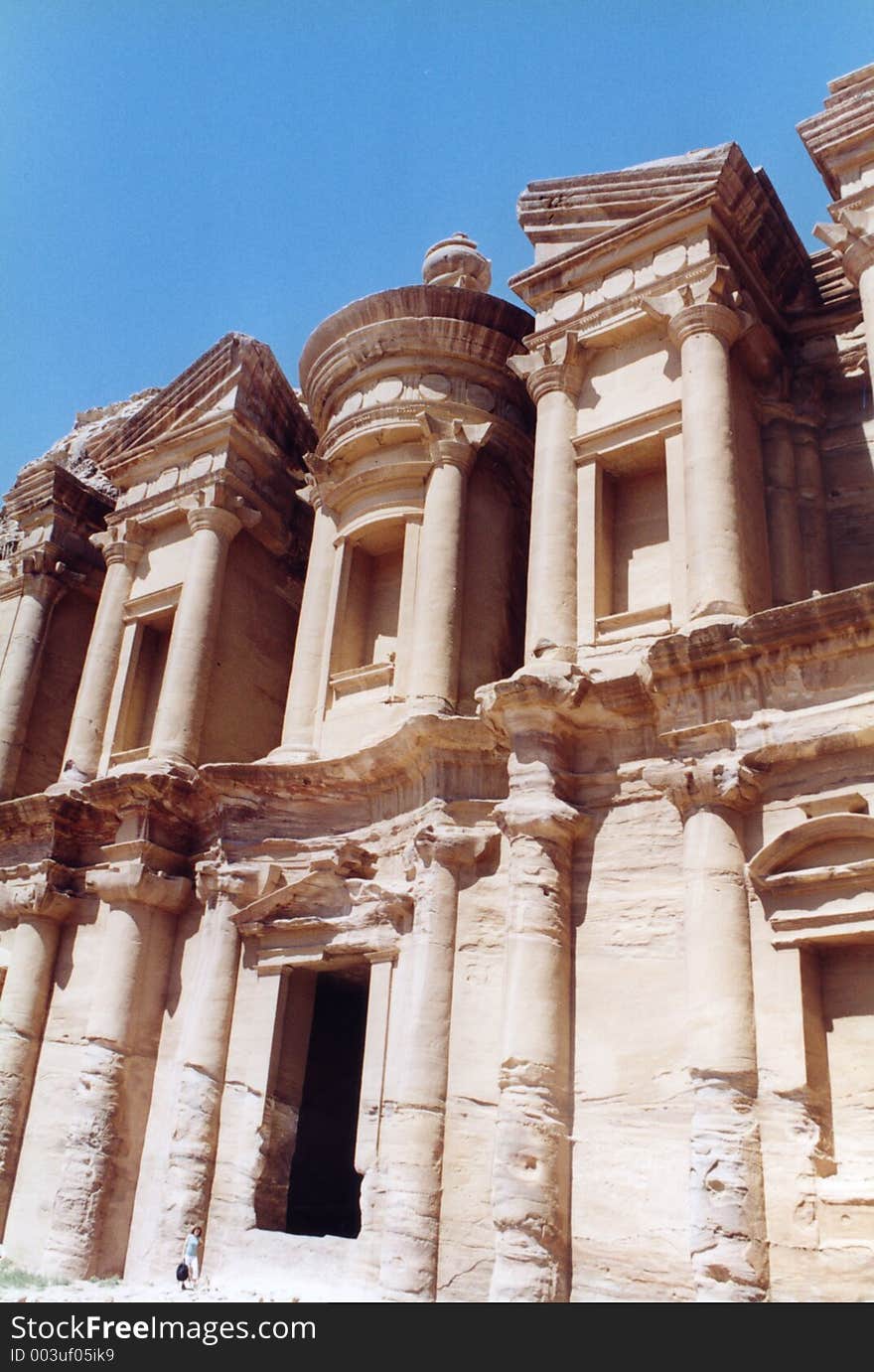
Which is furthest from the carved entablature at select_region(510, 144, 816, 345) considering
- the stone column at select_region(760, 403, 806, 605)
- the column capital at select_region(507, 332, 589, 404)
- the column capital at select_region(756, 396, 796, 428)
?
the stone column at select_region(760, 403, 806, 605)

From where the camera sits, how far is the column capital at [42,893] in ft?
49.9

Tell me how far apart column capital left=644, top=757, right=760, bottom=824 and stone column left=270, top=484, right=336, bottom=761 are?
503 centimetres

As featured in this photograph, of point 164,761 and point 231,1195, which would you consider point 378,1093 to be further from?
point 164,761

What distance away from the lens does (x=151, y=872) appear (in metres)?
14.3

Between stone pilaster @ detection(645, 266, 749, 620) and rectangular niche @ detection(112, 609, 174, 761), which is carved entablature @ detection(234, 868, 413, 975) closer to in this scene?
rectangular niche @ detection(112, 609, 174, 761)

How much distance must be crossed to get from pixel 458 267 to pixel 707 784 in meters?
10.4

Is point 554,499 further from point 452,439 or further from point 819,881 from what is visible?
point 819,881

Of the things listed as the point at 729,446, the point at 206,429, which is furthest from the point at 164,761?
the point at 729,446

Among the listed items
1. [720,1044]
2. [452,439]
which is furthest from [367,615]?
[720,1044]

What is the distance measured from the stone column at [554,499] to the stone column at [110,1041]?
5.61 m

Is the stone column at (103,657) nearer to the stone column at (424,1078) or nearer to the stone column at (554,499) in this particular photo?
the stone column at (424,1078)

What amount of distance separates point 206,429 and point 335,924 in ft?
25.7

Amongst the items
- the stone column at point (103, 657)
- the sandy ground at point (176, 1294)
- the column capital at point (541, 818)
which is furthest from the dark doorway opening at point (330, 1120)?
the stone column at point (103, 657)

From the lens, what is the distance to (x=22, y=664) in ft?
60.9
